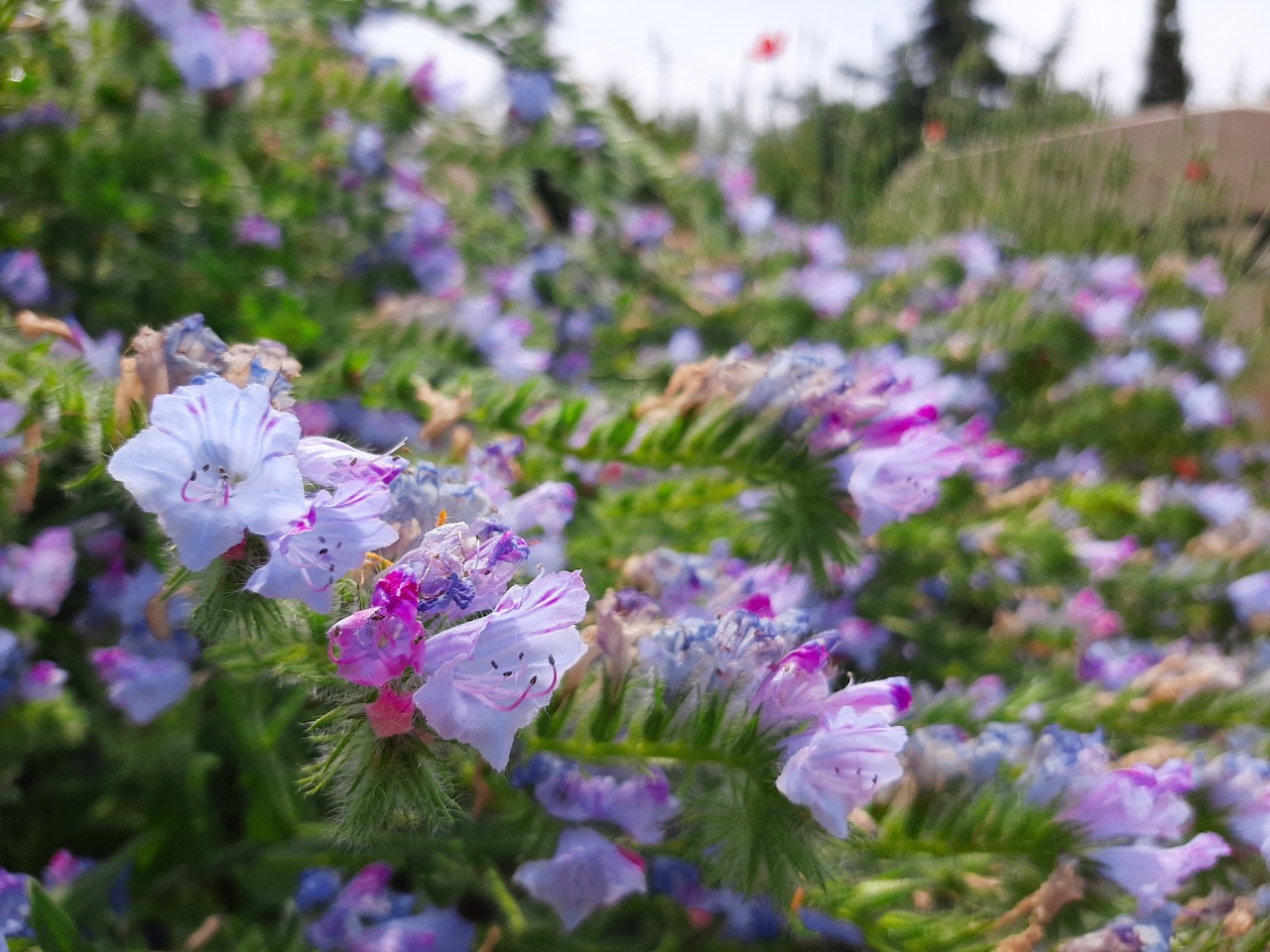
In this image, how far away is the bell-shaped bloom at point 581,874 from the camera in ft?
2.46

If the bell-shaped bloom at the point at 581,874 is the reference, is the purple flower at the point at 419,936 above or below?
below

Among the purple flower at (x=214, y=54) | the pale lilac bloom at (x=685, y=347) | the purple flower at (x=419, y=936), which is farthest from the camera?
the pale lilac bloom at (x=685, y=347)

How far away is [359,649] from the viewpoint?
514 millimetres

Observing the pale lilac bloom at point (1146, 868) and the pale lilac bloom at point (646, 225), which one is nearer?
the pale lilac bloom at point (1146, 868)

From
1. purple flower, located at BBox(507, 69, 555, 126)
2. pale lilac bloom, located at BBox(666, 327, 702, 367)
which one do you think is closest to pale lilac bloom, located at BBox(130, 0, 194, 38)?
purple flower, located at BBox(507, 69, 555, 126)

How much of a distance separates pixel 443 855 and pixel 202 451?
1.56 ft

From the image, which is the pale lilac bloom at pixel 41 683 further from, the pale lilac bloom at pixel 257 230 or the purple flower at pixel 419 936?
the pale lilac bloom at pixel 257 230

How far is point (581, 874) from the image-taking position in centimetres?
76

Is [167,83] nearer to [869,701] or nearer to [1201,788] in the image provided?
[869,701]

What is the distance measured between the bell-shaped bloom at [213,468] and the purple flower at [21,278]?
0.75m

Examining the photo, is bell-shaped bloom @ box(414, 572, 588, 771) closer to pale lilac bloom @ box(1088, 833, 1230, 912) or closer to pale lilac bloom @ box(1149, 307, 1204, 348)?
pale lilac bloom @ box(1088, 833, 1230, 912)

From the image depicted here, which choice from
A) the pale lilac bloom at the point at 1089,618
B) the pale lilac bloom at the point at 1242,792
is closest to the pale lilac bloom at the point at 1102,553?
the pale lilac bloom at the point at 1089,618

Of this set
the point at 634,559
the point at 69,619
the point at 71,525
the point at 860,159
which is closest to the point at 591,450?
the point at 634,559

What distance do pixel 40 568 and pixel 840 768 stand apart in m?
0.80
